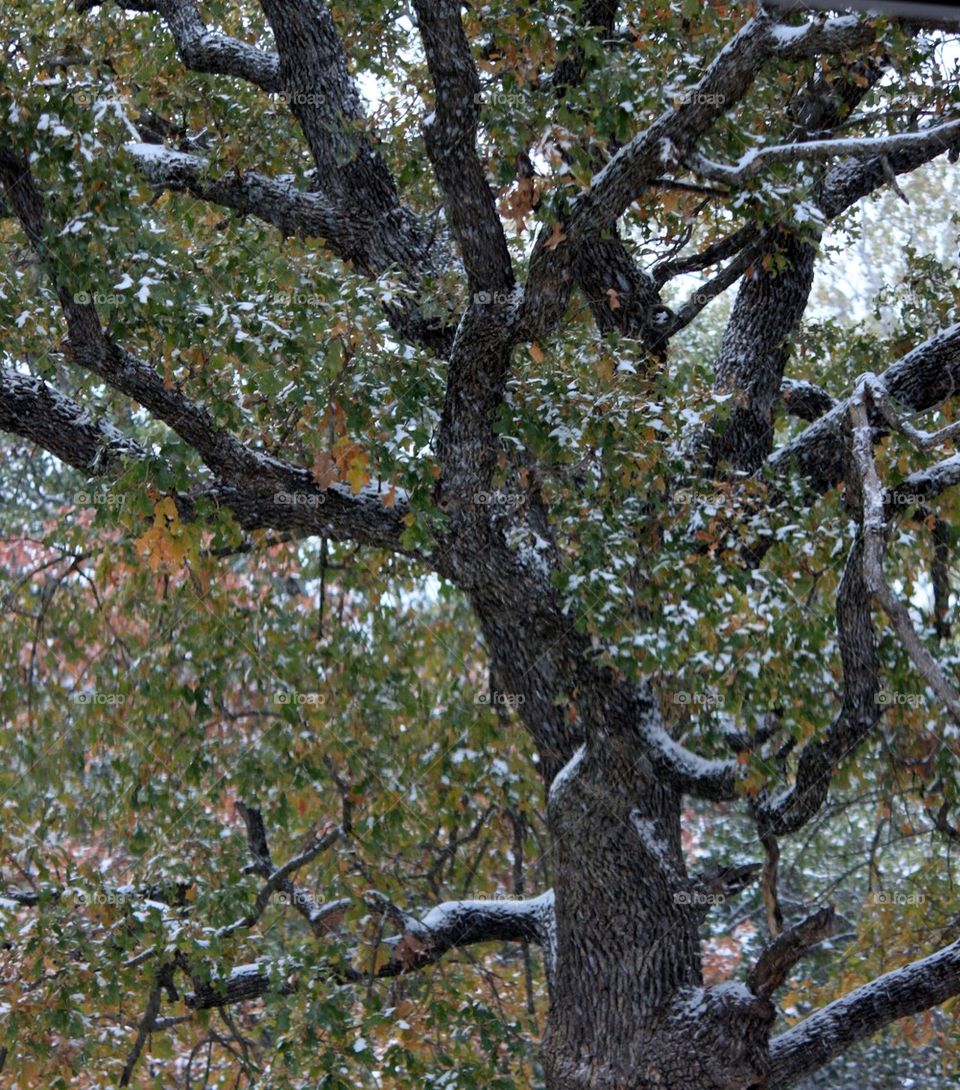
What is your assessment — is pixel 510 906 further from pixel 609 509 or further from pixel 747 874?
pixel 609 509

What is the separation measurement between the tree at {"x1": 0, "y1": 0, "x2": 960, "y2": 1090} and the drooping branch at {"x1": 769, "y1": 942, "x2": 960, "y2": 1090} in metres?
0.02

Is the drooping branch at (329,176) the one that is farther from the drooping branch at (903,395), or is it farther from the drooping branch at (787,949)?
the drooping branch at (787,949)

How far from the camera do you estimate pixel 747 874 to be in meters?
6.53

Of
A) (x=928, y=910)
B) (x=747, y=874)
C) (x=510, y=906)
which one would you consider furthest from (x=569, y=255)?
(x=928, y=910)

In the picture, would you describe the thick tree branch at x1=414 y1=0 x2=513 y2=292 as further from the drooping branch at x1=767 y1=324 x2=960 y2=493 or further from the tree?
the drooping branch at x1=767 y1=324 x2=960 y2=493

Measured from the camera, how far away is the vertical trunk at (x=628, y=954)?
614 cm

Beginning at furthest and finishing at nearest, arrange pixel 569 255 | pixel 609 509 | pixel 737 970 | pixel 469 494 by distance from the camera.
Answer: pixel 737 970 < pixel 609 509 < pixel 469 494 < pixel 569 255

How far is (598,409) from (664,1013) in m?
2.74

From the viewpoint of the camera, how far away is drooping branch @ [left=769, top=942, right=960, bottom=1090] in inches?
247

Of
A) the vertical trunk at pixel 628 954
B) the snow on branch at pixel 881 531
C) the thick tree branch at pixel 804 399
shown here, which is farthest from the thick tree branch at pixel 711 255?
the vertical trunk at pixel 628 954

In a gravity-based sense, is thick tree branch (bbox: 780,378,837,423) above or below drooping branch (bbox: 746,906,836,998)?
above

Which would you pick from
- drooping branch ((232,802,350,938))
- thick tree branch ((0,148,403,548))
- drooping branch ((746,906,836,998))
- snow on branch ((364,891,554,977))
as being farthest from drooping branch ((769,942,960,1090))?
thick tree branch ((0,148,403,548))

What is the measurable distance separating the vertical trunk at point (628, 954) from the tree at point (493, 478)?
0.7 inches

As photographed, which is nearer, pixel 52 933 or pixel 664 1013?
pixel 664 1013
